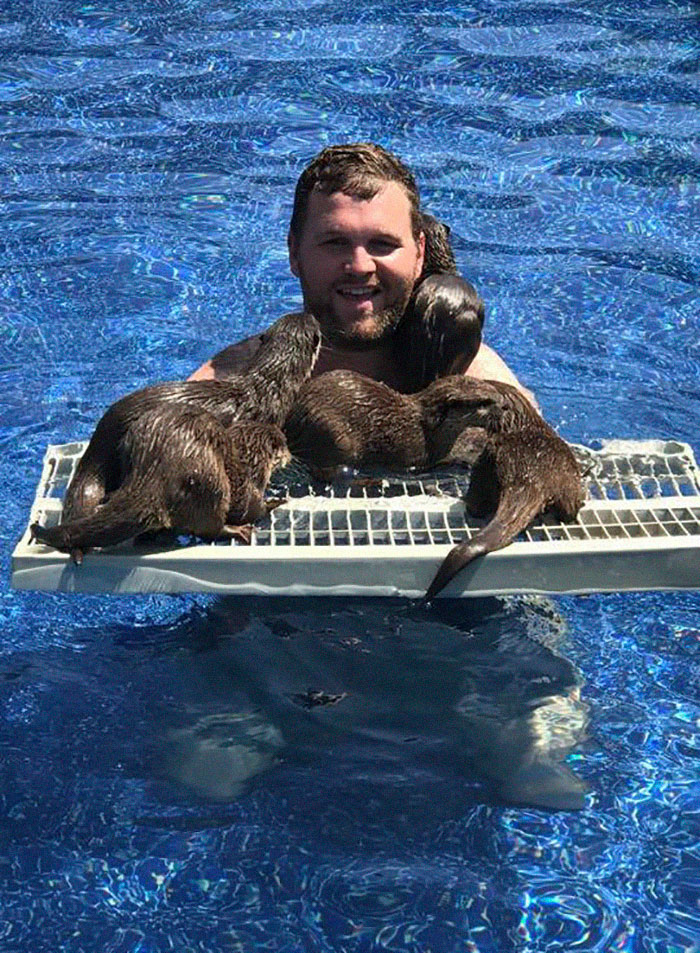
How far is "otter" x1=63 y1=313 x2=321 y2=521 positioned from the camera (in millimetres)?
4176

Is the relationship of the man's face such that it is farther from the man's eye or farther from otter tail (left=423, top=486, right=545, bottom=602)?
otter tail (left=423, top=486, right=545, bottom=602)

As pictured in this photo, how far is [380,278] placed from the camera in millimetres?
5195

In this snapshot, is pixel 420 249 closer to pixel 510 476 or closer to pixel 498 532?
pixel 510 476

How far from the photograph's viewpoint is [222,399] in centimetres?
448

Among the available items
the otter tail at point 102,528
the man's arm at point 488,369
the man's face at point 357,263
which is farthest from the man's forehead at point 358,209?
the otter tail at point 102,528

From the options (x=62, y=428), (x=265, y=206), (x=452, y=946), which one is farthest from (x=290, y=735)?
(x=265, y=206)

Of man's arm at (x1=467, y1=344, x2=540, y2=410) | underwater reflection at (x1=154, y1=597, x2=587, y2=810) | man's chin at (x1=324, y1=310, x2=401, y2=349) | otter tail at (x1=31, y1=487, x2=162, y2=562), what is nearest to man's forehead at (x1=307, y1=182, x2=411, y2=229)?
man's chin at (x1=324, y1=310, x2=401, y2=349)

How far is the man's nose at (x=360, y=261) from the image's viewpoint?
16.8 ft

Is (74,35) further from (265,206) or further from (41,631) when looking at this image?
(41,631)

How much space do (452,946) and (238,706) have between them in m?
1.16

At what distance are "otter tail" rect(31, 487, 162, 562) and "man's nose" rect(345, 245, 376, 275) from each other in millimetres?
1551

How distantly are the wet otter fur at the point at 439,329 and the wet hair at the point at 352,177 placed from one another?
364mm

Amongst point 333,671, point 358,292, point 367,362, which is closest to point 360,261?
point 358,292

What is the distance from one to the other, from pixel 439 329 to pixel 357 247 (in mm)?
443
